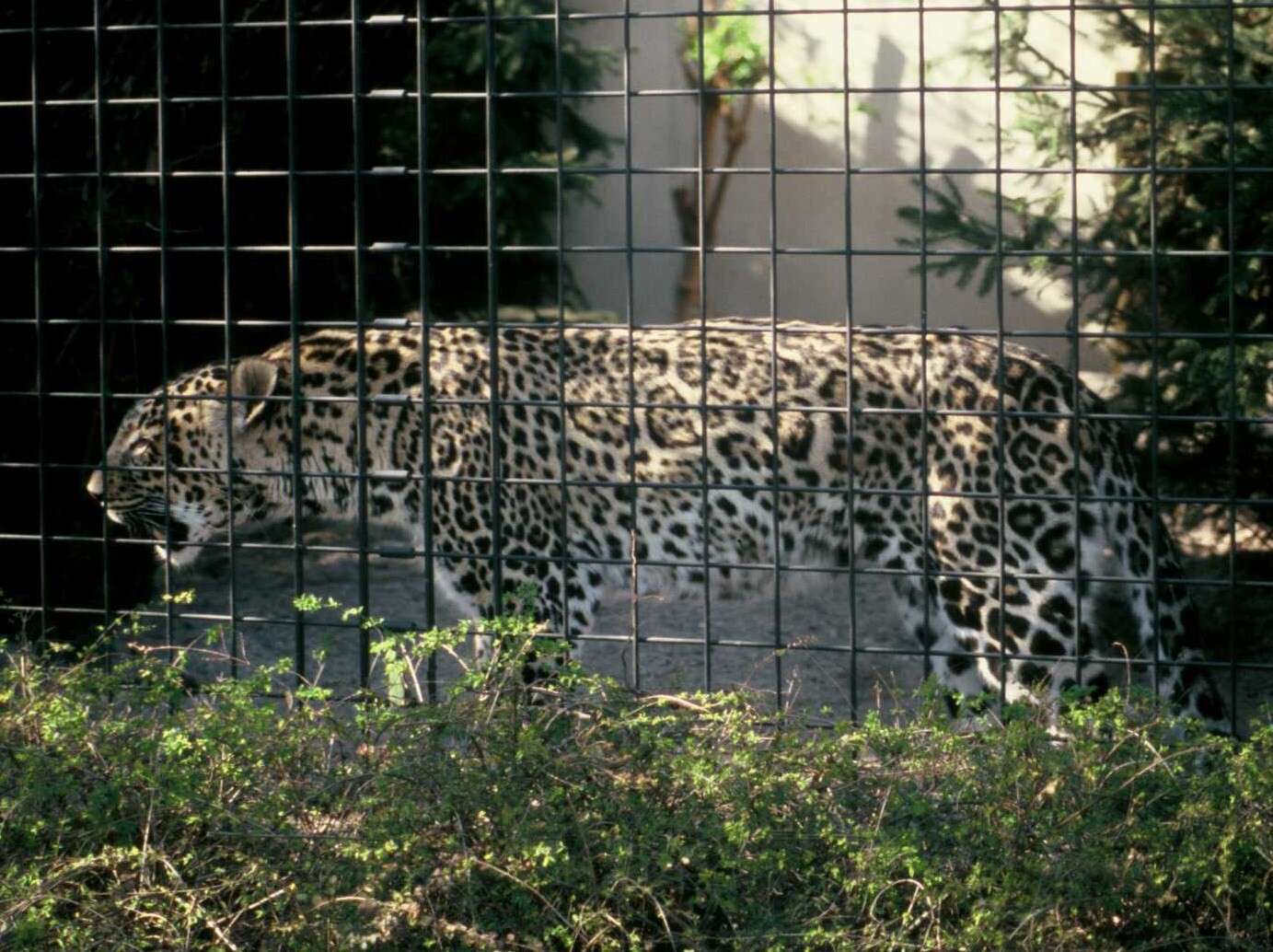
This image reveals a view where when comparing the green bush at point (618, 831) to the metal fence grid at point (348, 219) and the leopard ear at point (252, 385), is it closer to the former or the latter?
the metal fence grid at point (348, 219)

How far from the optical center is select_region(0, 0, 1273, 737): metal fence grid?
491cm

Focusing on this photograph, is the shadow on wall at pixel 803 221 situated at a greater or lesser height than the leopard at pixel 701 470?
greater

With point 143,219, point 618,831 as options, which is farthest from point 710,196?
point 618,831

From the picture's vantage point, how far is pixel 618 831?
13.1ft

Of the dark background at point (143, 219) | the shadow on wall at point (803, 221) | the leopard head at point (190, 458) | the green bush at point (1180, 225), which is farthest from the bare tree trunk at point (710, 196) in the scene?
the leopard head at point (190, 458)

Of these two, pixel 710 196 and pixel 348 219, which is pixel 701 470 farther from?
pixel 710 196

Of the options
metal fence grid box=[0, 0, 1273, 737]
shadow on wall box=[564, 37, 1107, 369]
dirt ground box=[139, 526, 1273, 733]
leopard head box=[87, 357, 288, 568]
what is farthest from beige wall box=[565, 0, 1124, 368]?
leopard head box=[87, 357, 288, 568]

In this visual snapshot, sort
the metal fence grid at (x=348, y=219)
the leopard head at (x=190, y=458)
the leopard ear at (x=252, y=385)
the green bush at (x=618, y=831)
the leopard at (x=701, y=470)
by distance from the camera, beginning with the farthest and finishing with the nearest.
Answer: the leopard head at (x=190, y=458) → the leopard ear at (x=252, y=385) → the leopard at (x=701, y=470) → the metal fence grid at (x=348, y=219) → the green bush at (x=618, y=831)

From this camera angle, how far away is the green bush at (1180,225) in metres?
7.07

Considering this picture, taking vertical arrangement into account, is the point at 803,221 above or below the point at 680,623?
above

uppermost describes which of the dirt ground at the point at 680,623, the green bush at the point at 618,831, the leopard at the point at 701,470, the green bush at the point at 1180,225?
the green bush at the point at 1180,225

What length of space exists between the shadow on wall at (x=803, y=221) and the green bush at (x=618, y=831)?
6.06 metres

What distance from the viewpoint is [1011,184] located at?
29.7ft

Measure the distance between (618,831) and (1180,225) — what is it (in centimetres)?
483
